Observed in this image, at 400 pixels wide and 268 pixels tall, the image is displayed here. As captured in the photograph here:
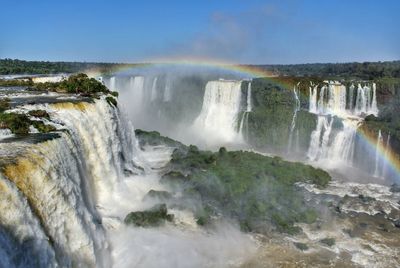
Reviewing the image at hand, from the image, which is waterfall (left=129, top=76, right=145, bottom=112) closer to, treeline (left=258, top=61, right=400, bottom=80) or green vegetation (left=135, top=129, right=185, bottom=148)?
green vegetation (left=135, top=129, right=185, bottom=148)

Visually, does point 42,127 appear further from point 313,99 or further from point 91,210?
point 313,99

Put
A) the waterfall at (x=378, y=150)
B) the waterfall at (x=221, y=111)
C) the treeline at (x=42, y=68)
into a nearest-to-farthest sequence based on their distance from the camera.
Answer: the waterfall at (x=378, y=150), the waterfall at (x=221, y=111), the treeline at (x=42, y=68)

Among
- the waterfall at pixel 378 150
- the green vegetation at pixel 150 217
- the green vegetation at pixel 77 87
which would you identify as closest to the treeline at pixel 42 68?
the green vegetation at pixel 77 87

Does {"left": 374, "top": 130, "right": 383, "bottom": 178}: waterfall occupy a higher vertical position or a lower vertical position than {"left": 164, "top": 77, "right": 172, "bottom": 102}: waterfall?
lower

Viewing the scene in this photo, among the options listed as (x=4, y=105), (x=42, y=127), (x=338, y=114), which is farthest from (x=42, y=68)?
(x=42, y=127)

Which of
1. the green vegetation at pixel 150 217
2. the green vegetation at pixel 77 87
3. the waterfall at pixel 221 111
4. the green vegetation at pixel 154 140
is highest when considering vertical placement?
the green vegetation at pixel 77 87

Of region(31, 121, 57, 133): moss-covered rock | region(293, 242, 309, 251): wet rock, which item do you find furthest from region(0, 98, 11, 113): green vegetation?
region(293, 242, 309, 251): wet rock

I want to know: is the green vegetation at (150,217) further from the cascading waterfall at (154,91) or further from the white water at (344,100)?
the cascading waterfall at (154,91)

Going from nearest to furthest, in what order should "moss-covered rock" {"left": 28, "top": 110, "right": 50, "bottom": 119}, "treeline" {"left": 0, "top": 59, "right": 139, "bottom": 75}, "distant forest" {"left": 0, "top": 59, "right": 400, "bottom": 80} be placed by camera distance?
1. "moss-covered rock" {"left": 28, "top": 110, "right": 50, "bottom": 119}
2. "distant forest" {"left": 0, "top": 59, "right": 400, "bottom": 80}
3. "treeline" {"left": 0, "top": 59, "right": 139, "bottom": 75}
